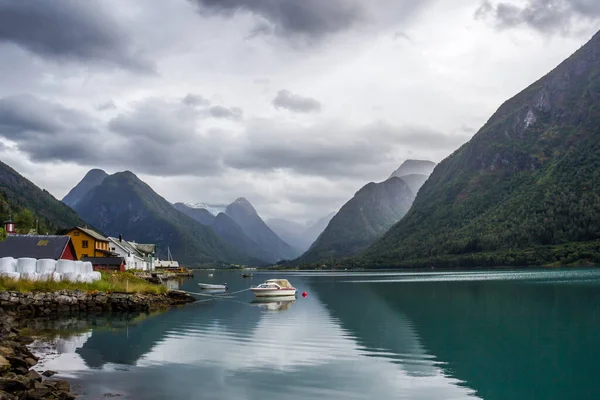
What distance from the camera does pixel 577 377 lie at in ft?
83.9

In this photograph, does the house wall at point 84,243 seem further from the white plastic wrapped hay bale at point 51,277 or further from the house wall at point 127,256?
the white plastic wrapped hay bale at point 51,277

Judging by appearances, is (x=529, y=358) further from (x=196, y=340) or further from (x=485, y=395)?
(x=196, y=340)

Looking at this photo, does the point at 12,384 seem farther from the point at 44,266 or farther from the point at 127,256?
the point at 127,256

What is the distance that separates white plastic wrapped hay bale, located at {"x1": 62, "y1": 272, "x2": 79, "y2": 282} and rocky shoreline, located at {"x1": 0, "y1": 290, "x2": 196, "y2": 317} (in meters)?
3.54

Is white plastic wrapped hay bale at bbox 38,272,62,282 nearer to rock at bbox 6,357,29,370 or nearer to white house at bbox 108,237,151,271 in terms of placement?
rock at bbox 6,357,29,370

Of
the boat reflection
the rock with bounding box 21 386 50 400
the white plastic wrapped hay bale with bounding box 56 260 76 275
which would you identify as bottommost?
the boat reflection

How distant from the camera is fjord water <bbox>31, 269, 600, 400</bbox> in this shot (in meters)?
24.0

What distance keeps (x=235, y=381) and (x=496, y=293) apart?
61.0m

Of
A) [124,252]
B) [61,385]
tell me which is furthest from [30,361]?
[124,252]

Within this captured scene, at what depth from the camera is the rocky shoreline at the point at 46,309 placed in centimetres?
2217

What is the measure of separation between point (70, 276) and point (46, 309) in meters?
6.97

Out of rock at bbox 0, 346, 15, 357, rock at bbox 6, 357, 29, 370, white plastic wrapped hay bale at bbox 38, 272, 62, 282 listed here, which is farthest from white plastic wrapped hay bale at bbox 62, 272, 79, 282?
rock at bbox 6, 357, 29, 370

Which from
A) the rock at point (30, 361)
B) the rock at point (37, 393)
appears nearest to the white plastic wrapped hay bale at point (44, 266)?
the rock at point (30, 361)

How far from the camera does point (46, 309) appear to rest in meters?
55.7
